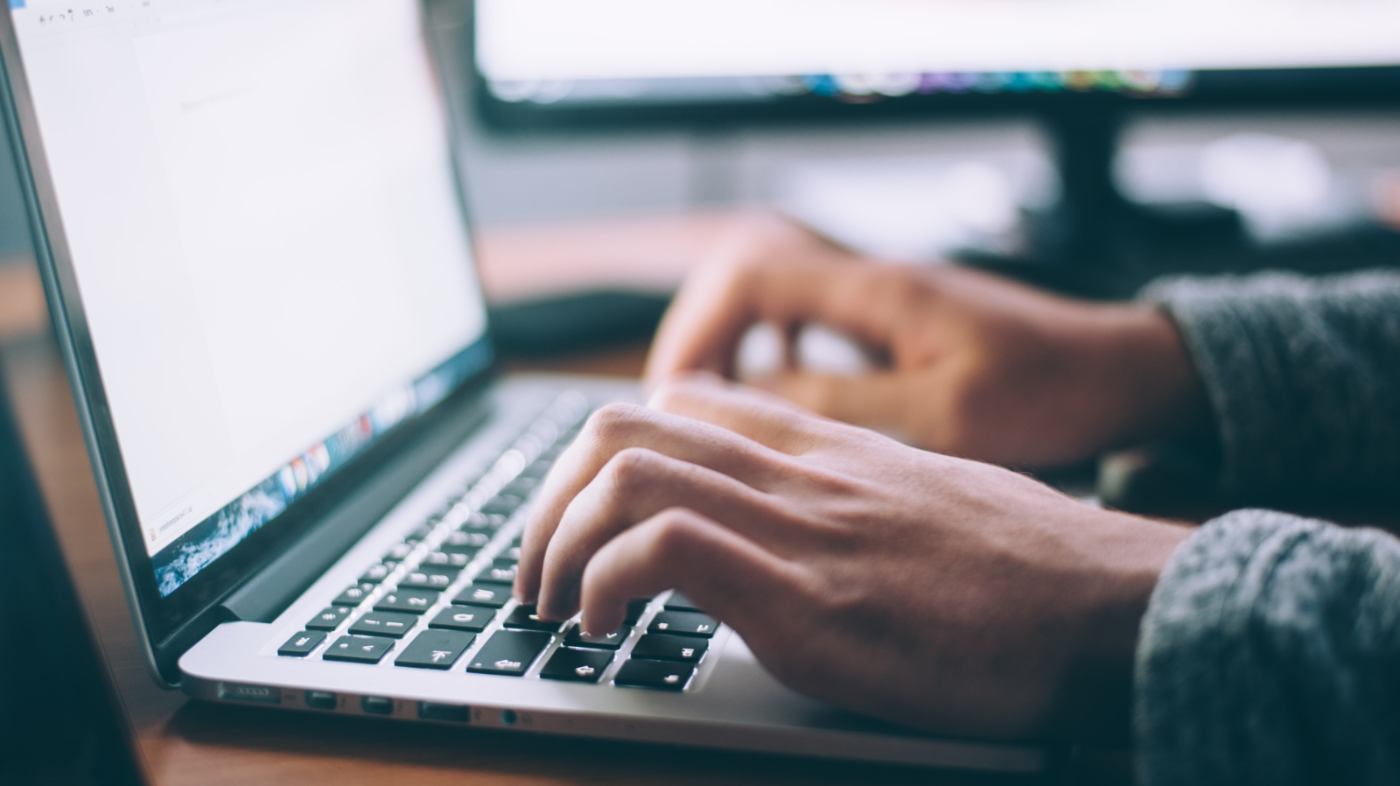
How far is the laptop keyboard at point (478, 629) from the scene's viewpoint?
0.35 meters

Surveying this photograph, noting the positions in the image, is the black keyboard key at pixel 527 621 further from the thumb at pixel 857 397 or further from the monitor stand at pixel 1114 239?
the monitor stand at pixel 1114 239

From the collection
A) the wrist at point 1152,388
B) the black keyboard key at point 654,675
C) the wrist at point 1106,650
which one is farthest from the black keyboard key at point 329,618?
the wrist at point 1152,388

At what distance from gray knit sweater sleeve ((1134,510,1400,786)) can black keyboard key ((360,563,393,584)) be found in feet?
0.87

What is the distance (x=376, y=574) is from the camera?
418 mm

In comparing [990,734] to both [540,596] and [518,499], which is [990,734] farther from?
[518,499]

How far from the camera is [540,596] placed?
14.3 inches

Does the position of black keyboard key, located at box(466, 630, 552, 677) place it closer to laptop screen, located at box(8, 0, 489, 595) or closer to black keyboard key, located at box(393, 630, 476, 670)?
black keyboard key, located at box(393, 630, 476, 670)

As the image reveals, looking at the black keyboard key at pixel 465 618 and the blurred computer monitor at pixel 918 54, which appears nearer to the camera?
the black keyboard key at pixel 465 618

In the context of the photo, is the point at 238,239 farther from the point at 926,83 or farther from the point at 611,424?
the point at 926,83

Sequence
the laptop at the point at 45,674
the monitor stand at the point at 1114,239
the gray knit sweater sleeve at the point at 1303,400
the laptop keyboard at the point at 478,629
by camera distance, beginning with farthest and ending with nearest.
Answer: the monitor stand at the point at 1114,239, the gray knit sweater sleeve at the point at 1303,400, the laptop keyboard at the point at 478,629, the laptop at the point at 45,674

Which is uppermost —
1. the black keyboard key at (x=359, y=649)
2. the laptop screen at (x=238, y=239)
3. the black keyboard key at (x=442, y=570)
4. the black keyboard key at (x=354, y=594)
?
the laptop screen at (x=238, y=239)

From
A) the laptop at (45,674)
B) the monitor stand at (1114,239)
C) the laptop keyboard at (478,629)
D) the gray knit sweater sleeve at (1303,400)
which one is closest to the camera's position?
the laptop at (45,674)

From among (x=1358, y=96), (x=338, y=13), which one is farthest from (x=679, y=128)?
(x=1358, y=96)

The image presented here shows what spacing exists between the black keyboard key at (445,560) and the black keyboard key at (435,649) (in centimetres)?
5
